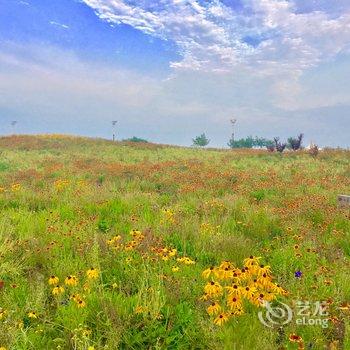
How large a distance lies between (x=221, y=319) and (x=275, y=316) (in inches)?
26.4

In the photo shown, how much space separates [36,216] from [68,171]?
787 centimetres

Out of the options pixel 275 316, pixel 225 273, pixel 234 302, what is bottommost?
pixel 275 316

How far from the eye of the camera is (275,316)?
3402mm

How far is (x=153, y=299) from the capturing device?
345 centimetres

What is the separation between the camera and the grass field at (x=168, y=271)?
10.6 ft

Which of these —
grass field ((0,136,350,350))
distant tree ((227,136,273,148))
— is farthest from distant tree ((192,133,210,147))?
grass field ((0,136,350,350))

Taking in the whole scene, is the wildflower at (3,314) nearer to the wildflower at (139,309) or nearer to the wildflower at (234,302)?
the wildflower at (139,309)

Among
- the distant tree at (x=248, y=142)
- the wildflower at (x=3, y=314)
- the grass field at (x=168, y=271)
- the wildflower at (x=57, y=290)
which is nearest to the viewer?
the grass field at (x=168, y=271)

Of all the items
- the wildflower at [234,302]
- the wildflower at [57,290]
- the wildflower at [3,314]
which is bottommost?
the wildflower at [3,314]

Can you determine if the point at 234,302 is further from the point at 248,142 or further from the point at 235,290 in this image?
the point at 248,142

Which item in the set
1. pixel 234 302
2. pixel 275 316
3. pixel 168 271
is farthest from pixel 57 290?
pixel 275 316

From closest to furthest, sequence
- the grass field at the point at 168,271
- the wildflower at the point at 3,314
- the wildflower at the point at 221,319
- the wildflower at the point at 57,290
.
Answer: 1. the wildflower at the point at 221,319
2. the grass field at the point at 168,271
3. the wildflower at the point at 3,314
4. the wildflower at the point at 57,290

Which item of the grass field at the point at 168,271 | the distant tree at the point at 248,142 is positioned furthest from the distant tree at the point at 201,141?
the grass field at the point at 168,271

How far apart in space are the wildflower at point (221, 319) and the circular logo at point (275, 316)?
1.29 feet
